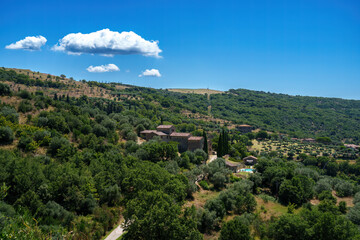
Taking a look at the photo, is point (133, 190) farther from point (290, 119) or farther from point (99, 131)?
point (290, 119)

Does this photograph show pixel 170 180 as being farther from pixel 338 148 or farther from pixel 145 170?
pixel 338 148

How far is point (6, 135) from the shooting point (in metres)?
41.0

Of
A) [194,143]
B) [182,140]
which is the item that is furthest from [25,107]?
[194,143]

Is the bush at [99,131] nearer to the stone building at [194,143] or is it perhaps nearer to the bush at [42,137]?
the bush at [42,137]

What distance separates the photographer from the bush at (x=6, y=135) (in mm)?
40688

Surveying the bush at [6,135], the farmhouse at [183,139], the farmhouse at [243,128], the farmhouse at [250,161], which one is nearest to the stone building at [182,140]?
the farmhouse at [183,139]

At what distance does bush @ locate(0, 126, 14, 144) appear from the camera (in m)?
40.7

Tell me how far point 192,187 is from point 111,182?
12036 millimetres

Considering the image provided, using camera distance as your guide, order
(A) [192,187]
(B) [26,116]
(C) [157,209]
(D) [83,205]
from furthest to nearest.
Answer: (B) [26,116], (A) [192,187], (D) [83,205], (C) [157,209]

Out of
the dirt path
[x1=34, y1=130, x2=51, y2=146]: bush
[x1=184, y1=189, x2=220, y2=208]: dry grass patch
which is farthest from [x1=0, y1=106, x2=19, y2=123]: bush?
[x1=184, y1=189, x2=220, y2=208]: dry grass patch

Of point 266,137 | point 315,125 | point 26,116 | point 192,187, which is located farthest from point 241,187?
point 315,125

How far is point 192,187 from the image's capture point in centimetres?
3844

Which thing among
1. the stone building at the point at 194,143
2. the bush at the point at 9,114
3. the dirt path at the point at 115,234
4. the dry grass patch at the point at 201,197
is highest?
the bush at the point at 9,114

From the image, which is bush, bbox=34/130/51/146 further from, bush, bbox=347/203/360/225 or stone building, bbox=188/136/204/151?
bush, bbox=347/203/360/225
